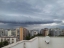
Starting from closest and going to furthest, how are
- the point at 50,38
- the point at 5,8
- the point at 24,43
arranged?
the point at 24,43 → the point at 50,38 → the point at 5,8

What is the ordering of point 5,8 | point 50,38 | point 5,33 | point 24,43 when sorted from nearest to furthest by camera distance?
point 24,43 → point 50,38 → point 5,8 → point 5,33

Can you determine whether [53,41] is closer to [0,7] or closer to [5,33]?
[0,7]

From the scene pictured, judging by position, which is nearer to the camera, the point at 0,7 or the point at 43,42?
the point at 43,42

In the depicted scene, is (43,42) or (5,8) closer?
(43,42)

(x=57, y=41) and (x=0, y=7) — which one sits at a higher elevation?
(x=0, y=7)

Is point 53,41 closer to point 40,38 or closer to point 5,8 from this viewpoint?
point 40,38

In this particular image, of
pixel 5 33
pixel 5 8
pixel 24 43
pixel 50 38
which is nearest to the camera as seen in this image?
pixel 24 43

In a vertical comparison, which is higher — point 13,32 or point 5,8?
point 5,8

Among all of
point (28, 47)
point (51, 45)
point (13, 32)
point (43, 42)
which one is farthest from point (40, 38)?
point (13, 32)

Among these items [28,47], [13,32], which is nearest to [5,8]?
[28,47]
